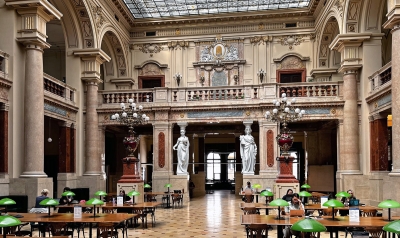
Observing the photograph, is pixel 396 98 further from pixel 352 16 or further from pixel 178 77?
pixel 178 77

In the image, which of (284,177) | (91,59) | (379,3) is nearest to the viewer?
(284,177)

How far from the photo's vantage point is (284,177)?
1328cm

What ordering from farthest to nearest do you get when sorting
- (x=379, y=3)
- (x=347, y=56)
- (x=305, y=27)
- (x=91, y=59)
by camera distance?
(x=305, y=27) < (x=91, y=59) < (x=347, y=56) < (x=379, y=3)

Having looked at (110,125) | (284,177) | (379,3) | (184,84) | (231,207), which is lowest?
(231,207)

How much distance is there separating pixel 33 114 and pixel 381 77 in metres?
10.8

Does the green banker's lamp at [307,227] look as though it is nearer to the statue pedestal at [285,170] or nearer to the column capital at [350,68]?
the statue pedestal at [285,170]

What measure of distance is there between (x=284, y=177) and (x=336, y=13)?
24.1 feet

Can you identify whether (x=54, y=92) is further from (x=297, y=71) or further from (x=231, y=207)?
(x=297, y=71)

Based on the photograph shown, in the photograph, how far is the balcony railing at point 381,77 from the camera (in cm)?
1358

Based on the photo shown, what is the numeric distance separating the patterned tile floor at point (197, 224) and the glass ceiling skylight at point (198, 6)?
9.43m

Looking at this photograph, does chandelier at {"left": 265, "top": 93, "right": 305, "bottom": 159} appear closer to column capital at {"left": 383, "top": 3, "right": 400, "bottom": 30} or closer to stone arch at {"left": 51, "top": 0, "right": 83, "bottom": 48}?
column capital at {"left": 383, "top": 3, "right": 400, "bottom": 30}

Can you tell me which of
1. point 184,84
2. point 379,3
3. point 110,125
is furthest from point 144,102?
point 379,3

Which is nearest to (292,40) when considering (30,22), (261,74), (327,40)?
(327,40)

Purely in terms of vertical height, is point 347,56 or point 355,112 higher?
point 347,56
